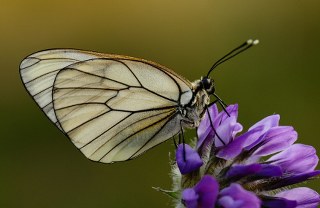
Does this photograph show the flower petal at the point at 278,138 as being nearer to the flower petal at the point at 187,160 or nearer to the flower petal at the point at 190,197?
the flower petal at the point at 187,160

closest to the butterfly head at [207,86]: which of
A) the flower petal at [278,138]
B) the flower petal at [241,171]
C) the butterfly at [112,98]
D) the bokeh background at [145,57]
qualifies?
the butterfly at [112,98]

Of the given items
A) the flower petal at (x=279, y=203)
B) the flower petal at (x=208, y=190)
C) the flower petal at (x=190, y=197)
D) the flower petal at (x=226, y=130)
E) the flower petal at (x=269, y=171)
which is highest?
the flower petal at (x=226, y=130)

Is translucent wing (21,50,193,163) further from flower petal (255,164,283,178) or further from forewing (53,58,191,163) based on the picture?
flower petal (255,164,283,178)

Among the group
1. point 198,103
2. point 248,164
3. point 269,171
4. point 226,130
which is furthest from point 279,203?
point 198,103

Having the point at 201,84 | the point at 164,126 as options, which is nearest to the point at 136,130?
the point at 164,126

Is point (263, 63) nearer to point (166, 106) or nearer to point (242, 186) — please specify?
point (166, 106)

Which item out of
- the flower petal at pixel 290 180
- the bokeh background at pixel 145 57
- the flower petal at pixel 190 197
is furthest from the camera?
the bokeh background at pixel 145 57

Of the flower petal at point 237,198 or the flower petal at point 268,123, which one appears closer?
the flower petal at point 237,198
